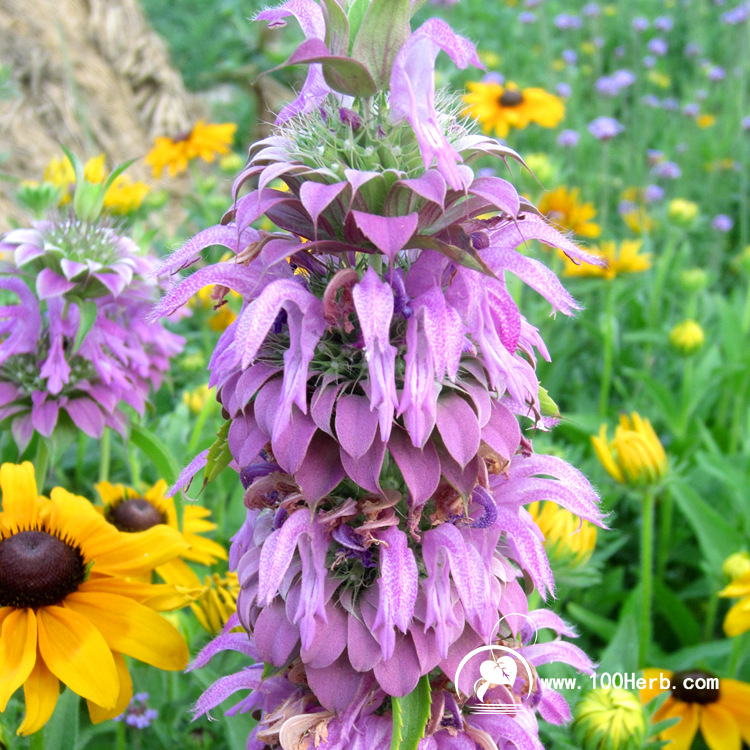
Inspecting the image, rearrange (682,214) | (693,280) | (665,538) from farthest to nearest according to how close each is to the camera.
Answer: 1. (682,214)
2. (693,280)
3. (665,538)

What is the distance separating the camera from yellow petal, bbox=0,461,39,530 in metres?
1.60

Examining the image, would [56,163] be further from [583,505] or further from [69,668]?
[583,505]

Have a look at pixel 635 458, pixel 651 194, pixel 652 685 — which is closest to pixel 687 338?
pixel 635 458

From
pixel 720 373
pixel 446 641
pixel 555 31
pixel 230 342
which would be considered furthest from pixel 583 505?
pixel 555 31

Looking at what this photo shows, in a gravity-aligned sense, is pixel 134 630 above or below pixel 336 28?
below

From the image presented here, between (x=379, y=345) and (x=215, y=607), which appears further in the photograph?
(x=215, y=607)

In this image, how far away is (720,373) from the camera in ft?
9.96

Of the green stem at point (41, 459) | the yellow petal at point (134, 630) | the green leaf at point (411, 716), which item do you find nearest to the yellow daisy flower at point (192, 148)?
the green stem at point (41, 459)

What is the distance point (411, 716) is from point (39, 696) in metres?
0.69

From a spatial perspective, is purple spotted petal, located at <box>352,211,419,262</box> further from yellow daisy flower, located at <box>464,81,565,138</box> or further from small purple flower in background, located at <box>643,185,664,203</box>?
small purple flower in background, located at <box>643,185,664,203</box>

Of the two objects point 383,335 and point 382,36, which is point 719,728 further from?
point 382,36

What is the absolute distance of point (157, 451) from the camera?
206 centimetres

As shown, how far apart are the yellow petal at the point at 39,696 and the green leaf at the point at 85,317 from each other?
75 centimetres

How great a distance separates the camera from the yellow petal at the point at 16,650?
1.30m
